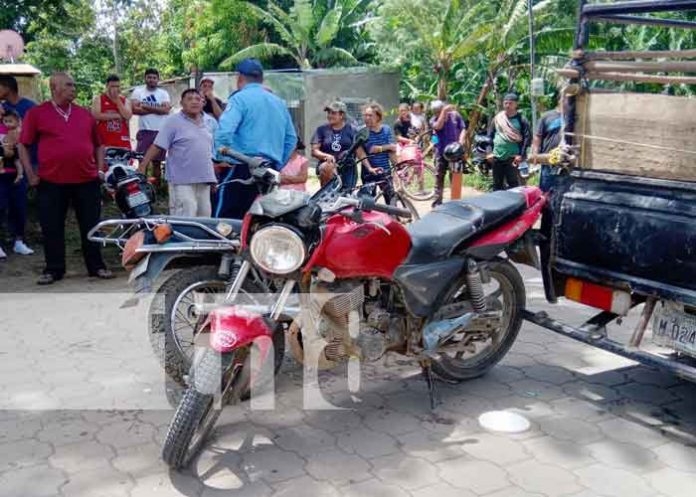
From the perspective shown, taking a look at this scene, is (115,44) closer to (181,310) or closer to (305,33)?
(305,33)

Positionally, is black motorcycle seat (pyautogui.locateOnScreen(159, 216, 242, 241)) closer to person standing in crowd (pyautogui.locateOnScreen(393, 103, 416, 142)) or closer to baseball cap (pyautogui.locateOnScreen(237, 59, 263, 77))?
baseball cap (pyautogui.locateOnScreen(237, 59, 263, 77))

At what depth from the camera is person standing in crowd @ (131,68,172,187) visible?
9.07 meters

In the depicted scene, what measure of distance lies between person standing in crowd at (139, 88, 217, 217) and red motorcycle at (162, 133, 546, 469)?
8.72 feet

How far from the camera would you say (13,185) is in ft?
24.9

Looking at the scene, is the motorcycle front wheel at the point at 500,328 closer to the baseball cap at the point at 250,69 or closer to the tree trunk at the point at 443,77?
the baseball cap at the point at 250,69

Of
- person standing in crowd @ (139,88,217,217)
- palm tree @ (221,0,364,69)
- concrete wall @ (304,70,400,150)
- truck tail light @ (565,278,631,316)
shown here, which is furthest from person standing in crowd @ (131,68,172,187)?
palm tree @ (221,0,364,69)

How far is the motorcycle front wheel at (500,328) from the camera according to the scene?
422cm

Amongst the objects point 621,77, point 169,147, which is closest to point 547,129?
point 621,77

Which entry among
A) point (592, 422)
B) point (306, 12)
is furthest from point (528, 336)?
point (306, 12)

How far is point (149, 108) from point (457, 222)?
6.00 meters

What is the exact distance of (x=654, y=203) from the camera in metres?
3.62

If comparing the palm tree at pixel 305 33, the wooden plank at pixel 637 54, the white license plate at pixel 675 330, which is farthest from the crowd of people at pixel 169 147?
the palm tree at pixel 305 33

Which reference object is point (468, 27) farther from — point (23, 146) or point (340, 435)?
point (340, 435)

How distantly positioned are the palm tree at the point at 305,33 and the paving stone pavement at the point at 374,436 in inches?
757
